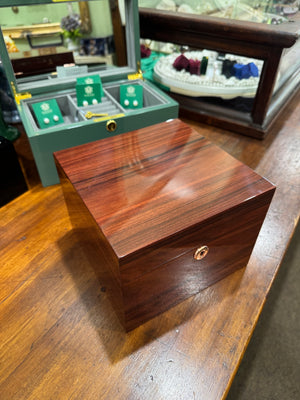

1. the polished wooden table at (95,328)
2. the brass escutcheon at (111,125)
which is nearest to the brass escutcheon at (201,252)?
the polished wooden table at (95,328)

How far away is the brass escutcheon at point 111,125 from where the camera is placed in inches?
31.9

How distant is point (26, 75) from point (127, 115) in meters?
0.43

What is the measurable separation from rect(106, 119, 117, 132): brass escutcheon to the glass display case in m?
0.46

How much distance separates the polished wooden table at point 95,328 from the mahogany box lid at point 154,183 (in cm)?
17

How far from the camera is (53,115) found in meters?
0.88

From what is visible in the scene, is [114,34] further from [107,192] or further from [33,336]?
[33,336]

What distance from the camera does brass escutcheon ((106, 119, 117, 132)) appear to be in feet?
2.66

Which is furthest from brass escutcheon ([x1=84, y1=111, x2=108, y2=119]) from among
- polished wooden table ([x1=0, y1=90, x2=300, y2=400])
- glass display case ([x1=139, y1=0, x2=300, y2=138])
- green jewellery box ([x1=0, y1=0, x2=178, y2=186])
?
glass display case ([x1=139, y1=0, x2=300, y2=138])

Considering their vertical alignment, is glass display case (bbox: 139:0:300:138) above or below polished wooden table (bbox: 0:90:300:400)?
above

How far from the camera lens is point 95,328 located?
560 mm

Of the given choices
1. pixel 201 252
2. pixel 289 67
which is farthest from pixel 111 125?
pixel 289 67

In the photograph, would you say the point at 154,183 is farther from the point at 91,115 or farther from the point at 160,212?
the point at 91,115

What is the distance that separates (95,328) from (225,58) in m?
1.05

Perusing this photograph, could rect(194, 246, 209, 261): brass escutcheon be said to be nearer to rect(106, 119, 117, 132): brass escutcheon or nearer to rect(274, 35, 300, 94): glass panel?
rect(106, 119, 117, 132): brass escutcheon
